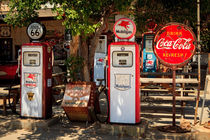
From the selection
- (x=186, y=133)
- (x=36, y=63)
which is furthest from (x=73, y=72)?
(x=186, y=133)

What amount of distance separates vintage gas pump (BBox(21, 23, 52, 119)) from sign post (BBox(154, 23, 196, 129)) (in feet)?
8.55

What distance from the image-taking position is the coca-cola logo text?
6.52 meters

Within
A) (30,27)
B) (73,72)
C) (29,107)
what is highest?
(30,27)

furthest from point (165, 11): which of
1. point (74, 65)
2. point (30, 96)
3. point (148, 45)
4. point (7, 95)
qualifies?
point (148, 45)

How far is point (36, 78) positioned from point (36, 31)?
113 cm

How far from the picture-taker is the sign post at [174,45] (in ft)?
21.3

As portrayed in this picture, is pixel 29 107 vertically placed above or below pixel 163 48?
below

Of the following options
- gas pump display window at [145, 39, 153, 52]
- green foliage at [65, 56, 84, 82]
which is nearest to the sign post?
green foliage at [65, 56, 84, 82]

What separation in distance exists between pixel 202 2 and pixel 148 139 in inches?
149

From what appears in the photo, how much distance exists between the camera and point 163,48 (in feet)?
21.8

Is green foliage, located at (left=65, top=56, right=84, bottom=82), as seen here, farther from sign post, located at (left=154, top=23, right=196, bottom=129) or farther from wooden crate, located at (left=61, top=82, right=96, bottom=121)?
sign post, located at (left=154, top=23, right=196, bottom=129)

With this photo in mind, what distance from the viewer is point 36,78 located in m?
7.00

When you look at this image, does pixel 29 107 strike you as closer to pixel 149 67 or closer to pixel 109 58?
pixel 109 58

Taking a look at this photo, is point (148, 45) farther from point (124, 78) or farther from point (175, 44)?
point (124, 78)
